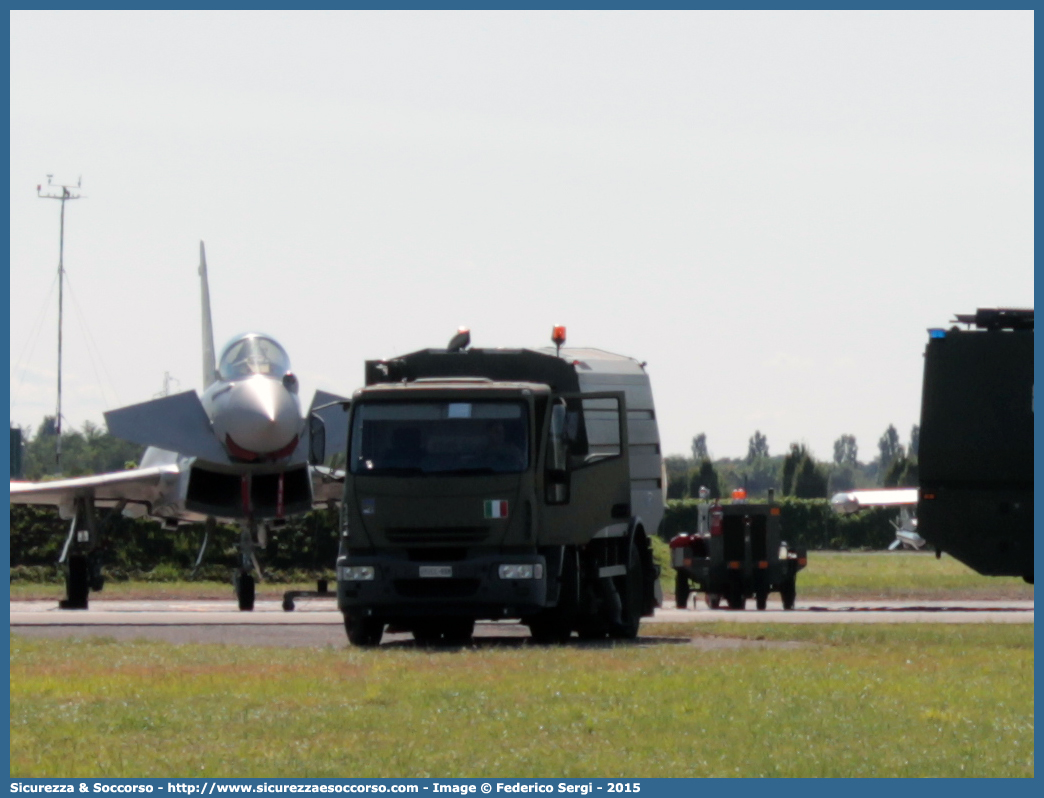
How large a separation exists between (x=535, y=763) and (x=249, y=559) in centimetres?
1998

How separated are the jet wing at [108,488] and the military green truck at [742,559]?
8985 mm

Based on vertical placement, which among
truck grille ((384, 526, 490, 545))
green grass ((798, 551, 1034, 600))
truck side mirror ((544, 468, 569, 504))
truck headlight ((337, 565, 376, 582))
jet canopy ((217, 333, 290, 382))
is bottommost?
green grass ((798, 551, 1034, 600))

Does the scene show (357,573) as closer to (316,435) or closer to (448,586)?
(448,586)

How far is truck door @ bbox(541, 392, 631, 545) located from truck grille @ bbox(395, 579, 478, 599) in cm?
90

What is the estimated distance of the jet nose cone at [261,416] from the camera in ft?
85.4

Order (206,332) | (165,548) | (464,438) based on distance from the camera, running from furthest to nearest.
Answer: (165,548)
(206,332)
(464,438)

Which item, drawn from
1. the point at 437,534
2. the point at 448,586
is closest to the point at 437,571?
the point at 448,586

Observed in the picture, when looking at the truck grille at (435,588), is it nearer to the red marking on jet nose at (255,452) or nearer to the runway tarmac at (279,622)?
the runway tarmac at (279,622)

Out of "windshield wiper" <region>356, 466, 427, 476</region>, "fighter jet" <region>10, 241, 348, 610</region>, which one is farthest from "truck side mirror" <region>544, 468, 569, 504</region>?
"fighter jet" <region>10, 241, 348, 610</region>

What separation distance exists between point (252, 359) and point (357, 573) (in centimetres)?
1055

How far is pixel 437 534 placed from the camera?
679 inches

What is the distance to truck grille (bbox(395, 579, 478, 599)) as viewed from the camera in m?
17.3

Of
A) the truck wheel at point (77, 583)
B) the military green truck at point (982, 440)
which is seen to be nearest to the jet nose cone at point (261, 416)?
the truck wheel at point (77, 583)

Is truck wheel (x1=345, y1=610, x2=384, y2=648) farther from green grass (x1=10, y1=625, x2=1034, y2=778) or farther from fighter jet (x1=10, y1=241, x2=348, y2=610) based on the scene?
fighter jet (x1=10, y1=241, x2=348, y2=610)
